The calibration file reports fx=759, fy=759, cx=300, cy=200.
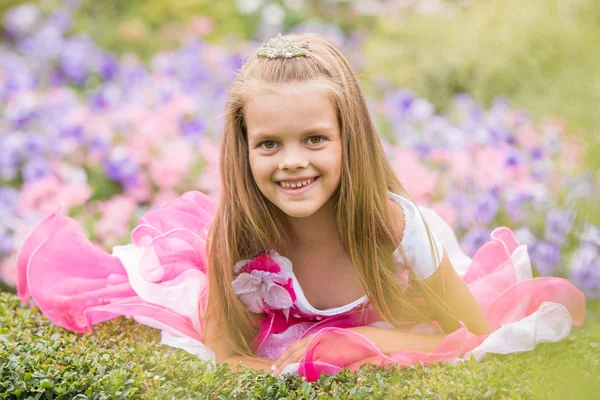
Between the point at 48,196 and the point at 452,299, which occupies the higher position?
the point at 48,196

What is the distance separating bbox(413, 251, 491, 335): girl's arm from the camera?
257 cm

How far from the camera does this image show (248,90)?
2.44 m

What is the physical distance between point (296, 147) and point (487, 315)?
3.33ft

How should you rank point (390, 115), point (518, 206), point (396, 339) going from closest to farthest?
1. point (396, 339)
2. point (518, 206)
3. point (390, 115)

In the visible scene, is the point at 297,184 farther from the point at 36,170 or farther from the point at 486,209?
the point at 36,170

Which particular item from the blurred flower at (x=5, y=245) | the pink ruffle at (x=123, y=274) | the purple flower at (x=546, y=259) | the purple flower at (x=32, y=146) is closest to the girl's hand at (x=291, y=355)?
the pink ruffle at (x=123, y=274)

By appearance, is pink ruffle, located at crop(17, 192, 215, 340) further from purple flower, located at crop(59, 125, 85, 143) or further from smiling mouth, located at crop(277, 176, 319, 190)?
purple flower, located at crop(59, 125, 85, 143)

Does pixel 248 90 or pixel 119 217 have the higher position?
pixel 248 90

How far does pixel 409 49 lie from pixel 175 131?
8.52 feet

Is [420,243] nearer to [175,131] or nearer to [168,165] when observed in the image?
[168,165]

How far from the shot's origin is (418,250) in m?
2.54

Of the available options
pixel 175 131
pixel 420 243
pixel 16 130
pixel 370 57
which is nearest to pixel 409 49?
pixel 370 57

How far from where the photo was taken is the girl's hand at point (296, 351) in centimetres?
246

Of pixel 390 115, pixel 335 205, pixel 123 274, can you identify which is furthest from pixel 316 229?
pixel 390 115
